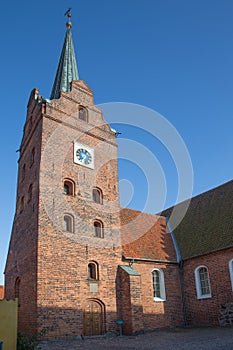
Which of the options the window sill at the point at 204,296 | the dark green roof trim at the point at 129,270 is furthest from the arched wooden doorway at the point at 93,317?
the window sill at the point at 204,296

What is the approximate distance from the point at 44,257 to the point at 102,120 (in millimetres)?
11369

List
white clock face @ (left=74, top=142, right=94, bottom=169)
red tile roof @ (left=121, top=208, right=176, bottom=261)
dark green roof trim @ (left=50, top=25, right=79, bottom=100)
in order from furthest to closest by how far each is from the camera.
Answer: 1. dark green roof trim @ (left=50, top=25, right=79, bottom=100)
2. red tile roof @ (left=121, top=208, right=176, bottom=261)
3. white clock face @ (left=74, top=142, right=94, bottom=169)

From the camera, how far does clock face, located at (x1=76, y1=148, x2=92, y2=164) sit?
2159 cm

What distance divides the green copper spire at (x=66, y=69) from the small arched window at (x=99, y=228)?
368 inches

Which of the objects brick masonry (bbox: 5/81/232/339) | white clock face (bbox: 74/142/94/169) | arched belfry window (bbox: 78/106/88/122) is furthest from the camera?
arched belfry window (bbox: 78/106/88/122)

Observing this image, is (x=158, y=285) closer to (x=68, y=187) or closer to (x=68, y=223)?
(x=68, y=223)

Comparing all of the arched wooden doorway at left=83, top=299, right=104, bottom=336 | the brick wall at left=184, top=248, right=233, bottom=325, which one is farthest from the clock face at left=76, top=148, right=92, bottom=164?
the brick wall at left=184, top=248, right=233, bottom=325

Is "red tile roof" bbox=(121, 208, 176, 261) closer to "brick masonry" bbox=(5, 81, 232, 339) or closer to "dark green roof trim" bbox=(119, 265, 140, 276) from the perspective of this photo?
"brick masonry" bbox=(5, 81, 232, 339)

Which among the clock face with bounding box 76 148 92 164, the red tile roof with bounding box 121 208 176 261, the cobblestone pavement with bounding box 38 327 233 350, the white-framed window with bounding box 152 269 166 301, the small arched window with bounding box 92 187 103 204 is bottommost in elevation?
the cobblestone pavement with bounding box 38 327 233 350

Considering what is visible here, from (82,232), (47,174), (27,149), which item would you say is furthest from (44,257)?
(27,149)

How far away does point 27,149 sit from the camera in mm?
23203

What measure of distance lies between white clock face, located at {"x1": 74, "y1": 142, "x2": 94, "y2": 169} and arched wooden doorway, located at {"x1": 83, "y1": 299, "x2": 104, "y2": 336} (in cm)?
844

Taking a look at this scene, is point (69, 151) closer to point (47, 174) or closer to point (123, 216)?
point (47, 174)

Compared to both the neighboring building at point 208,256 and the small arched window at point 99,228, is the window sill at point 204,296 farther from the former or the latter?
the small arched window at point 99,228
